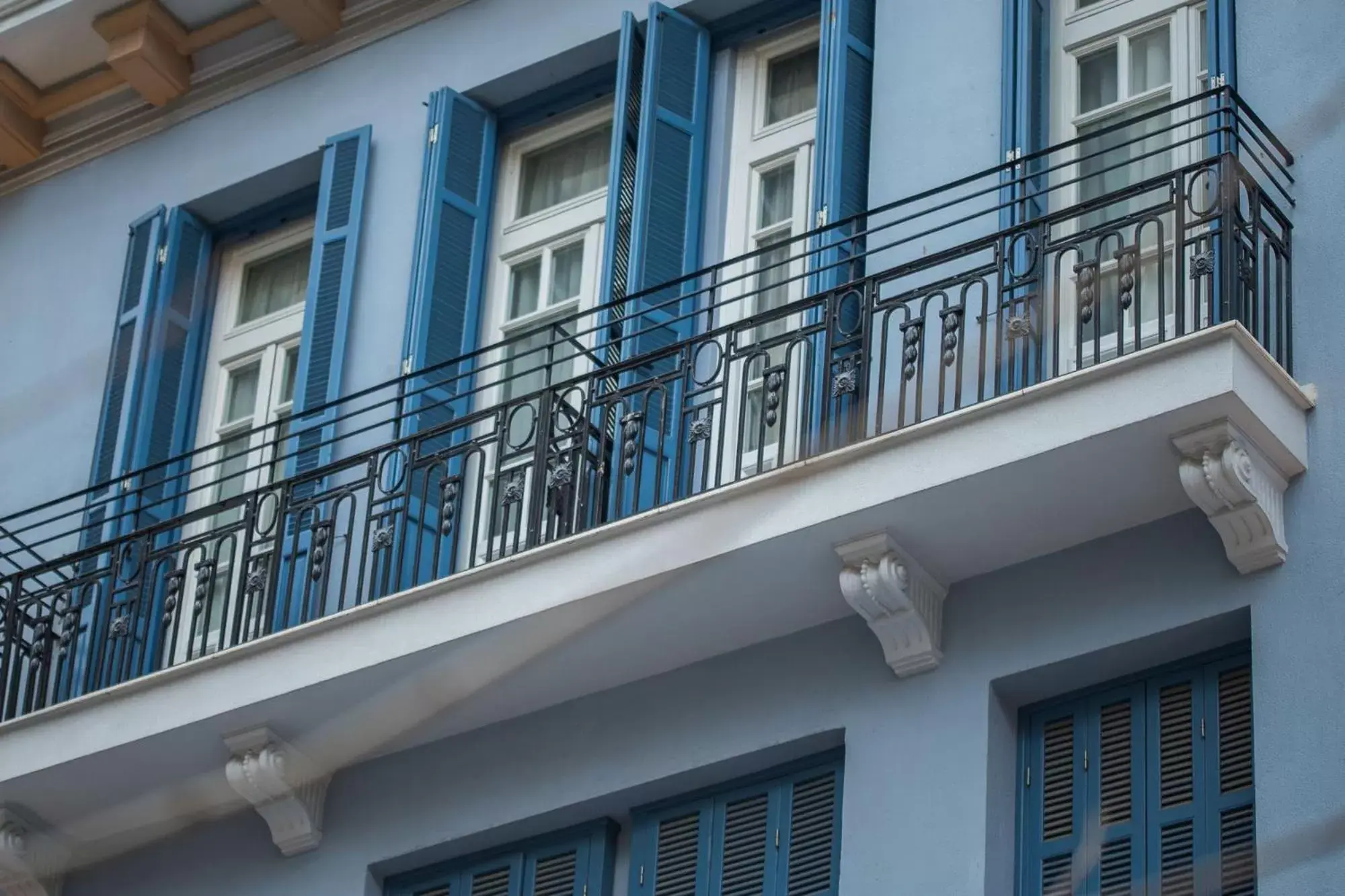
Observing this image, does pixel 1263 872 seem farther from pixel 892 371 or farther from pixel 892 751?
pixel 892 371

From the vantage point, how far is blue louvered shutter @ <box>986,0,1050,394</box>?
1212 centimetres

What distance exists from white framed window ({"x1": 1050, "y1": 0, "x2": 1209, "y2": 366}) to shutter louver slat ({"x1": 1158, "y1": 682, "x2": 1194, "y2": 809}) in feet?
4.69

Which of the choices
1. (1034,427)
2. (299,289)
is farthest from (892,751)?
(299,289)

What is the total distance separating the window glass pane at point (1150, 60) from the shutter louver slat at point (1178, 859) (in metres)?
3.42

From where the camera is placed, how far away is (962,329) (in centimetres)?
1210

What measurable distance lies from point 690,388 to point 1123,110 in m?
2.15

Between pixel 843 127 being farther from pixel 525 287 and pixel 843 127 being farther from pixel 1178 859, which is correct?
pixel 1178 859

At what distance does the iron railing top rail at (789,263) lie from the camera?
1226cm

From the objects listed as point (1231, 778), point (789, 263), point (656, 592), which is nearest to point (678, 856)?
point (656, 592)

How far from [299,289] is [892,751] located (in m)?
5.04

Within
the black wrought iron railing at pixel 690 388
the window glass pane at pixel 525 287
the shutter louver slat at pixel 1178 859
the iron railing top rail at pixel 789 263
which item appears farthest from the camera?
the window glass pane at pixel 525 287

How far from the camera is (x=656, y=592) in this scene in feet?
40.1

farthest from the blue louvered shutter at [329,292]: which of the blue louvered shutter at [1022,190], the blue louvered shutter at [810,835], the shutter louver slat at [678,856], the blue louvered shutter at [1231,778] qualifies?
the blue louvered shutter at [1231,778]

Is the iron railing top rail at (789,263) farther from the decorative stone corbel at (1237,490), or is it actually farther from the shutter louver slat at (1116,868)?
the shutter louver slat at (1116,868)
